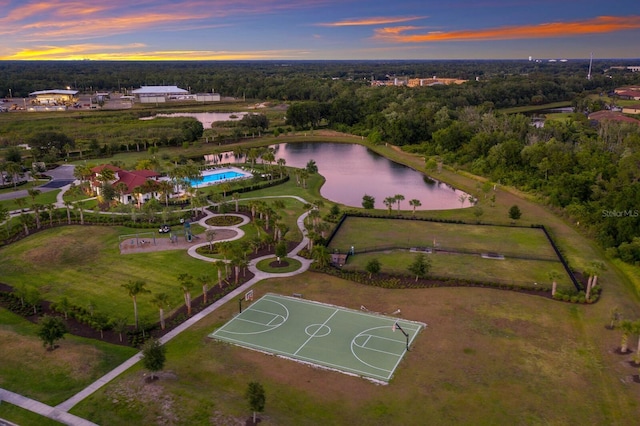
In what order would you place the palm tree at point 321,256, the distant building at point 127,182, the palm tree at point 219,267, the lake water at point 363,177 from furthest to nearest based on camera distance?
the lake water at point 363,177
the distant building at point 127,182
the palm tree at point 321,256
the palm tree at point 219,267

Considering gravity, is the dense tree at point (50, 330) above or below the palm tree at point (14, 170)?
below

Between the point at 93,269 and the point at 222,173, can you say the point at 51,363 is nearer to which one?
the point at 93,269

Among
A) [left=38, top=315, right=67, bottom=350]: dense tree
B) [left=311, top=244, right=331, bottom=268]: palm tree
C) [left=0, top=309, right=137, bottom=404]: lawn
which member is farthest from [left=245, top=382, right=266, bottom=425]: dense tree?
[left=311, top=244, right=331, bottom=268]: palm tree

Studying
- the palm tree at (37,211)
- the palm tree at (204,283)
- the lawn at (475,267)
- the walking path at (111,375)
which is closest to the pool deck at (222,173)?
the palm tree at (37,211)

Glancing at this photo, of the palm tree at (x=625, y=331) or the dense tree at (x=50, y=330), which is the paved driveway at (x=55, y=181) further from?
the palm tree at (x=625, y=331)

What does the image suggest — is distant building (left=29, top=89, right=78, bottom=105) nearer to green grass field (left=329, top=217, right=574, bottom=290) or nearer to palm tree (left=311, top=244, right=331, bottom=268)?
green grass field (left=329, top=217, right=574, bottom=290)

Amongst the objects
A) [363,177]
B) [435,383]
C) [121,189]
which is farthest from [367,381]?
[363,177]

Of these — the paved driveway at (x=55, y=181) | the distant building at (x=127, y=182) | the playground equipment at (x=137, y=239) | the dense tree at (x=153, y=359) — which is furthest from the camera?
the paved driveway at (x=55, y=181)
